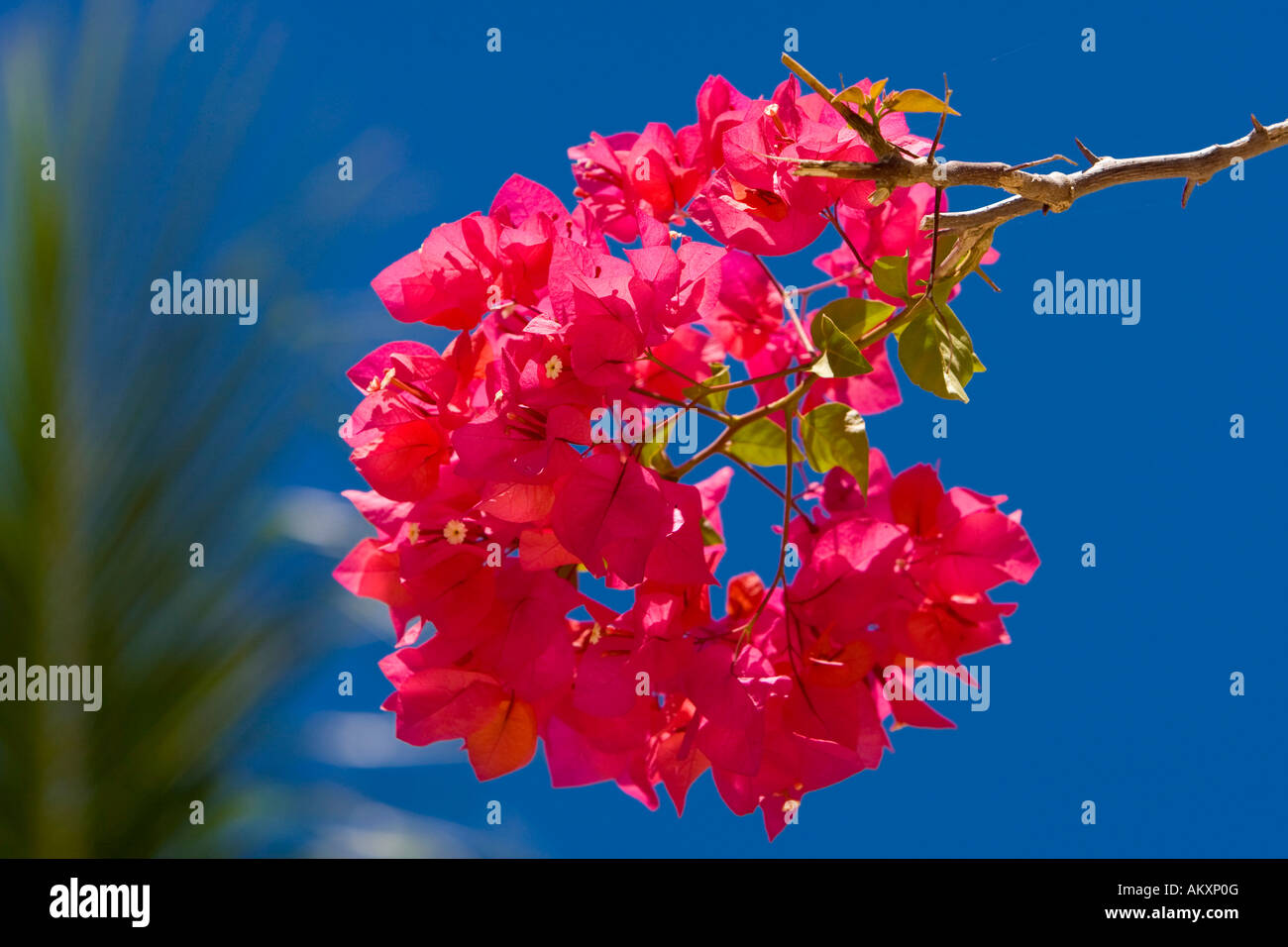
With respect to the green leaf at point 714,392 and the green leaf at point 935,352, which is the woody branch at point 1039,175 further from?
the green leaf at point 714,392

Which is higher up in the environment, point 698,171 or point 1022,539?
point 698,171

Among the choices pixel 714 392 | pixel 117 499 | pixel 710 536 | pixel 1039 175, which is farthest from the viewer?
pixel 117 499

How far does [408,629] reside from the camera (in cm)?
77

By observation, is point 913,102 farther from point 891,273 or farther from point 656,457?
point 656,457

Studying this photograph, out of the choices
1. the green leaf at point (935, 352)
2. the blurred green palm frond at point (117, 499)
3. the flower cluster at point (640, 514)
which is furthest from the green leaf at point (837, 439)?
the blurred green palm frond at point (117, 499)

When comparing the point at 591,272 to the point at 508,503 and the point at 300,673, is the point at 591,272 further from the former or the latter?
the point at 300,673

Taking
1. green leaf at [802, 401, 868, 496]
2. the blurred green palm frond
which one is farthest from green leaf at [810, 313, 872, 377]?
the blurred green palm frond

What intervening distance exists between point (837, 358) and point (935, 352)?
2.6 inches

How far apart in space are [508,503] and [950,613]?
0.36 metres

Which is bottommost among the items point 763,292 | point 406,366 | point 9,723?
point 9,723

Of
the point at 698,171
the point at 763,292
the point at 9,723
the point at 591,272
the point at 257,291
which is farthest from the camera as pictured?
the point at 257,291

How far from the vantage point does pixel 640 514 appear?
0.61 meters

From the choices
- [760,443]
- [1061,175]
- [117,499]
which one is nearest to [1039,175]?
[1061,175]

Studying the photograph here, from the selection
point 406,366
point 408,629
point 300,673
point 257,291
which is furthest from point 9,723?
point 406,366
